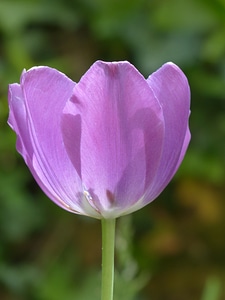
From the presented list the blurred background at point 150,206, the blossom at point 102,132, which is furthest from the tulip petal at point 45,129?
the blurred background at point 150,206

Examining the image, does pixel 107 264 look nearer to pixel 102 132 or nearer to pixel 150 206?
pixel 102 132

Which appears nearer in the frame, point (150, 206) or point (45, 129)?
point (45, 129)

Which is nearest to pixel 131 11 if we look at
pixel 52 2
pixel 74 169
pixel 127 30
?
pixel 127 30

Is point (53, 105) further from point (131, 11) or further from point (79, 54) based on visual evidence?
point (79, 54)

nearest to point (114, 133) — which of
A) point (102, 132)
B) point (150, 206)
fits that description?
point (102, 132)

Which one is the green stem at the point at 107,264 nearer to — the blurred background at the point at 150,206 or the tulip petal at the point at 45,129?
the tulip petal at the point at 45,129

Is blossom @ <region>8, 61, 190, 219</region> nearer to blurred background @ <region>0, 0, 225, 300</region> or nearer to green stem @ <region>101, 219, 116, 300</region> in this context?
green stem @ <region>101, 219, 116, 300</region>
